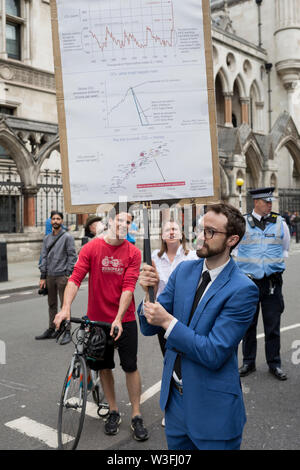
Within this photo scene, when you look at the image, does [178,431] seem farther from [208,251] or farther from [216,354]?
[208,251]

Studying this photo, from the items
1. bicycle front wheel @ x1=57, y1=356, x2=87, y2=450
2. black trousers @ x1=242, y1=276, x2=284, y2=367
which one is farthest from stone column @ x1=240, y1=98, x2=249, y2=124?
bicycle front wheel @ x1=57, y1=356, x2=87, y2=450

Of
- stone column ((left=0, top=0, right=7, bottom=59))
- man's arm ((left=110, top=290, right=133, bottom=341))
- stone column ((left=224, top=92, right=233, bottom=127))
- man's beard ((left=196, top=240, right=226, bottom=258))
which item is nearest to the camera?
man's beard ((left=196, top=240, right=226, bottom=258))

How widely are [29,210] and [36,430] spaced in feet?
47.0

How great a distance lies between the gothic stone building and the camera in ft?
57.7

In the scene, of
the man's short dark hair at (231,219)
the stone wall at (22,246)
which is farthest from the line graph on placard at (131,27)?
the stone wall at (22,246)

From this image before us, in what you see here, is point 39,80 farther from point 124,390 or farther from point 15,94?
point 124,390

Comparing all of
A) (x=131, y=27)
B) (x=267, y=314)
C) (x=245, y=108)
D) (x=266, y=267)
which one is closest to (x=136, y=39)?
(x=131, y=27)

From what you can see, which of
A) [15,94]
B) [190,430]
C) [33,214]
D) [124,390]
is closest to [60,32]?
[190,430]

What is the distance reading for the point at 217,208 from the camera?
2.41m

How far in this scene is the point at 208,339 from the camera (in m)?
2.21

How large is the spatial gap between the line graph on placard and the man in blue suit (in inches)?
38.4

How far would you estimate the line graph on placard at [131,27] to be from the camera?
247 centimetres

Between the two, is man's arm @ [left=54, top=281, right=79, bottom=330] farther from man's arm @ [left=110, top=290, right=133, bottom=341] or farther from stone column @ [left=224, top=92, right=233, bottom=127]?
stone column @ [left=224, top=92, right=233, bottom=127]

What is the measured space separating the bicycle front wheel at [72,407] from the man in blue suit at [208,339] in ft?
4.03
